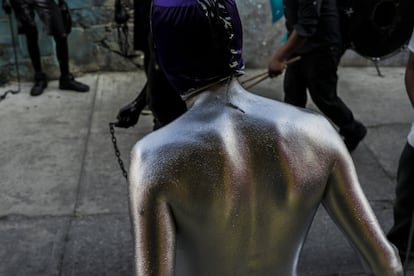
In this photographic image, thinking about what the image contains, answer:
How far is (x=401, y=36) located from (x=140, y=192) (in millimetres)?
3781

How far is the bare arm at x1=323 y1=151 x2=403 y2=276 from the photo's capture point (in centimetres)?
130

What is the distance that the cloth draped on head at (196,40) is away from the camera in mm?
1231

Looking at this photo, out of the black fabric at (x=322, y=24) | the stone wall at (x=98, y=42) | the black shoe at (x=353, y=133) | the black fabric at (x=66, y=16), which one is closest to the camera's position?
the black fabric at (x=322, y=24)

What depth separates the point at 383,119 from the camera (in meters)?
5.60

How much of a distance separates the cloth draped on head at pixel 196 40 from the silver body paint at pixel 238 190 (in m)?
0.05

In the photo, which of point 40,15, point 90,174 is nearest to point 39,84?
point 40,15

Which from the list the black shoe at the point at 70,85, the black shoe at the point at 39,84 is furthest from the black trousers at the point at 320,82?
the black shoe at the point at 39,84

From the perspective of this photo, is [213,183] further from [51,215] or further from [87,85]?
[87,85]

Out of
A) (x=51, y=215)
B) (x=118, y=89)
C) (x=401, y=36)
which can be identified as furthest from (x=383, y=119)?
(x=51, y=215)

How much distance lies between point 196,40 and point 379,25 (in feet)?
11.5

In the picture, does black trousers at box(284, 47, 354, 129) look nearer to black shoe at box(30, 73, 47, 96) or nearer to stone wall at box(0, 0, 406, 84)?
stone wall at box(0, 0, 406, 84)

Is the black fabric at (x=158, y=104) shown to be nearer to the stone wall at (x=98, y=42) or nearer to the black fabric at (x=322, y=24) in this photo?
the black fabric at (x=322, y=24)

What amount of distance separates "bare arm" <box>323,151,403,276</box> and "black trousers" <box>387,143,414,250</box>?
2.02m

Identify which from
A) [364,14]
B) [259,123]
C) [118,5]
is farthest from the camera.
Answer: [118,5]
